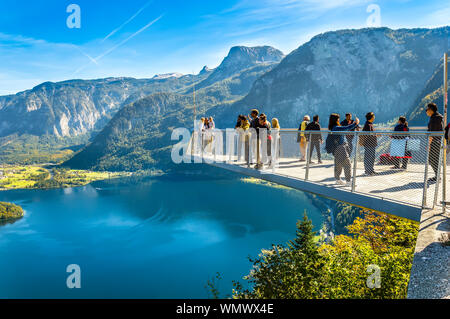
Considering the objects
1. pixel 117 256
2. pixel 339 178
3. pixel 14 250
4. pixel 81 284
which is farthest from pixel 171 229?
pixel 339 178

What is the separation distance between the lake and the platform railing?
41476 millimetres

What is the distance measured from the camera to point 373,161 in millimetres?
8727

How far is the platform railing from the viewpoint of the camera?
22.6 feet

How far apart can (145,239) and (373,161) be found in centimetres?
7462

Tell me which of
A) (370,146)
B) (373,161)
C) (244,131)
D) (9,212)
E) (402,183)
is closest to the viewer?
(370,146)

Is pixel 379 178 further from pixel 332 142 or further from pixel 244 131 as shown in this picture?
pixel 244 131

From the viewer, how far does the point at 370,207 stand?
754cm

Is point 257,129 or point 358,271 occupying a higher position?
point 257,129

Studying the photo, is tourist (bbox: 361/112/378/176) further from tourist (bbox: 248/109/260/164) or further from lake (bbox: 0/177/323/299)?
lake (bbox: 0/177/323/299)

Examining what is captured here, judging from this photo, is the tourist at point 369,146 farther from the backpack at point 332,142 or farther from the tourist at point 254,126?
the tourist at point 254,126

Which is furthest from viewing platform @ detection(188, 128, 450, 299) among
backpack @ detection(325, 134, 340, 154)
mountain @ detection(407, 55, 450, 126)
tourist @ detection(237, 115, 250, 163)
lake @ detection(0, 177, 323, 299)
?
mountain @ detection(407, 55, 450, 126)

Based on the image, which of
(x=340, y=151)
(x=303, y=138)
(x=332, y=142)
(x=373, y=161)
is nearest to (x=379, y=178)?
(x=373, y=161)
